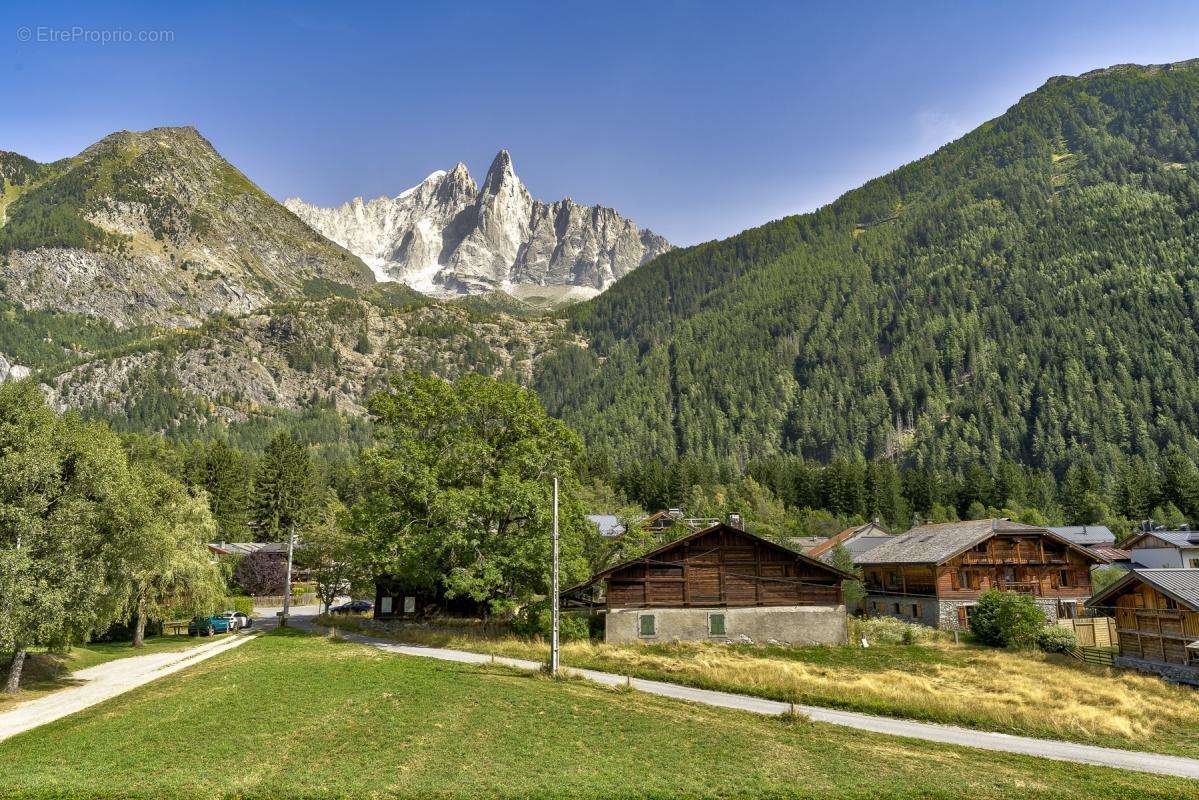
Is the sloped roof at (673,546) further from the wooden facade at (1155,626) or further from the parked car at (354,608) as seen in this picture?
the parked car at (354,608)

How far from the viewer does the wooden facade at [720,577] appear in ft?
154

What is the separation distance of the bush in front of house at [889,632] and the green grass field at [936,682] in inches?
55.3

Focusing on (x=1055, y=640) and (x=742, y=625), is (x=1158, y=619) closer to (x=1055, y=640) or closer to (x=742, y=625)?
(x=1055, y=640)

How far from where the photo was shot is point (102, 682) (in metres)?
33.0

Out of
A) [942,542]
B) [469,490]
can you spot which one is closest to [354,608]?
[469,490]

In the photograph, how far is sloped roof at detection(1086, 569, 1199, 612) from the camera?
125ft

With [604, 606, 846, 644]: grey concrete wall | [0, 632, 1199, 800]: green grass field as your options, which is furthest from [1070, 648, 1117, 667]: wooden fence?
[0, 632, 1199, 800]: green grass field

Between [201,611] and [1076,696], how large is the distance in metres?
55.4

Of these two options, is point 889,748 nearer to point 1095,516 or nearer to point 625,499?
point 625,499

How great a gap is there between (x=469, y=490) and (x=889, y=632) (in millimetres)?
33443

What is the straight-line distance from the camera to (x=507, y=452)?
4891cm

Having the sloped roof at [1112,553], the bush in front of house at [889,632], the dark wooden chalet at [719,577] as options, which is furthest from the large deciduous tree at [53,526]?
the sloped roof at [1112,553]

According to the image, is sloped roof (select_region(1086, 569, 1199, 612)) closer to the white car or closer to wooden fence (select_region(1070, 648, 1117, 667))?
wooden fence (select_region(1070, 648, 1117, 667))

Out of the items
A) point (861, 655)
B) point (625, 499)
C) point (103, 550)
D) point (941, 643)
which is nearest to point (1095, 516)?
point (625, 499)
